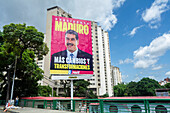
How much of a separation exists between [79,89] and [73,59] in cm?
3023

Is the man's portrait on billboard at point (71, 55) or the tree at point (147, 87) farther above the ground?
the man's portrait on billboard at point (71, 55)

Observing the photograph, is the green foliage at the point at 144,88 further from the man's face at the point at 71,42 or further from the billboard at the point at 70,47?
the man's face at the point at 71,42

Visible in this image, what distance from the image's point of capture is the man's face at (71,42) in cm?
1762

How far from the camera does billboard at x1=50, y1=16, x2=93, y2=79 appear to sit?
664 inches

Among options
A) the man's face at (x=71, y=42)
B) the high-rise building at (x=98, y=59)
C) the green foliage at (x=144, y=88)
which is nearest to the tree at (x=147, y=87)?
the green foliage at (x=144, y=88)

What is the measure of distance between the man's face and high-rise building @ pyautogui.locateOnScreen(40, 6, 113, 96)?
4517 centimetres

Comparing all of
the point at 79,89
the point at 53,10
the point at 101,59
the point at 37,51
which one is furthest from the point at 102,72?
the point at 37,51

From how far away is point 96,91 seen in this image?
6562cm

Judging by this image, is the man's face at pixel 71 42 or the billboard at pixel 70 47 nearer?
the billboard at pixel 70 47

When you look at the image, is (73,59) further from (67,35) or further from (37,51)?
(37,51)

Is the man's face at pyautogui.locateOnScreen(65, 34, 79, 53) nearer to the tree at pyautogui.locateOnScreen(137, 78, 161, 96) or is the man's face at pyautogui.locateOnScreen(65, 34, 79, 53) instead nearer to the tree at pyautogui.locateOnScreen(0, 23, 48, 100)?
the tree at pyautogui.locateOnScreen(0, 23, 48, 100)

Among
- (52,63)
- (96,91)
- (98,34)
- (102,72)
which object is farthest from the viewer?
(98,34)

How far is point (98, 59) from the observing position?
7194 cm

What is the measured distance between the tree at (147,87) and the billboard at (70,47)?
50.2 m
